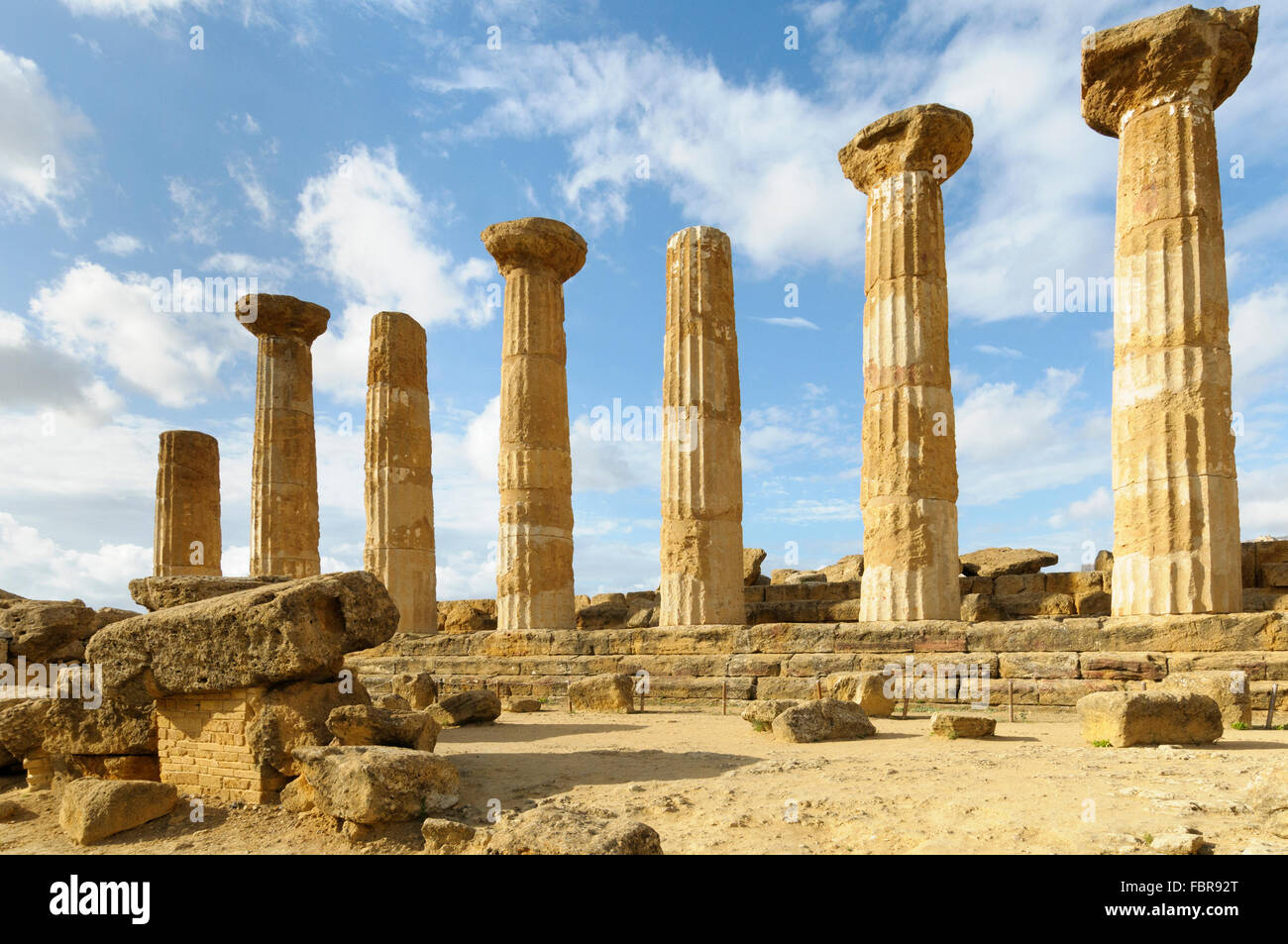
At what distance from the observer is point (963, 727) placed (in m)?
9.08

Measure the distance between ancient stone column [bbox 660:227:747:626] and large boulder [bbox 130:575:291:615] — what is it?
24.7ft

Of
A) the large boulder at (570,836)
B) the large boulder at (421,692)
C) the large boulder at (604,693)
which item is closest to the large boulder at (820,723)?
the large boulder at (570,836)

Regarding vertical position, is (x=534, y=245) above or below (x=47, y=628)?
above

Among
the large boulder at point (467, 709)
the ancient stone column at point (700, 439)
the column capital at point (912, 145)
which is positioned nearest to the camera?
the large boulder at point (467, 709)

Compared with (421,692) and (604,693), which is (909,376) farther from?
(421,692)

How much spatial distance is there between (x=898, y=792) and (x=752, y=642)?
7220mm

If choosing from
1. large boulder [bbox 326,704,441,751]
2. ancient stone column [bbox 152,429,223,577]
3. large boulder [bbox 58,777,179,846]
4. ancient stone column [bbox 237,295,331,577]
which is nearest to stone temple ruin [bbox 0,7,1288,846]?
large boulder [bbox 326,704,441,751]

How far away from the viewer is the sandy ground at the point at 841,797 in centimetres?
525

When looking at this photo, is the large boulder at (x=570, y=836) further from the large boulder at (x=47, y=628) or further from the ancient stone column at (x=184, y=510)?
the ancient stone column at (x=184, y=510)

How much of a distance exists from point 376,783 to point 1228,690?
8.30 metres

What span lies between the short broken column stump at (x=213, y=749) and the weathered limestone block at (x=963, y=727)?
613 cm

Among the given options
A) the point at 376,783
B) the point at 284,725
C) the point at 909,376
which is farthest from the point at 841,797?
the point at 909,376

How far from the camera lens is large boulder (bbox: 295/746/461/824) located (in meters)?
6.23
